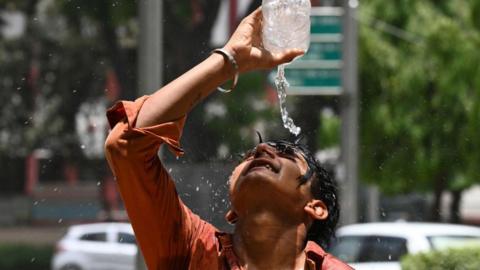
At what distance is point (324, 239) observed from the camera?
3.46m

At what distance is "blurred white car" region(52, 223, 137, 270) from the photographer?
1423 centimetres

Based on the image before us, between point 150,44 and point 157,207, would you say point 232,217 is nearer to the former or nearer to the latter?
point 157,207

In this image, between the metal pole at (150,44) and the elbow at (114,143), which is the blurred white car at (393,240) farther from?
the elbow at (114,143)

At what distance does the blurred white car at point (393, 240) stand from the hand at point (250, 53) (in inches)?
274

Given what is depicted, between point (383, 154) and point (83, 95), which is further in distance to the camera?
point (83, 95)

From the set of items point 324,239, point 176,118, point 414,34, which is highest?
point 176,118

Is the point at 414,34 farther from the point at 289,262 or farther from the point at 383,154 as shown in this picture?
the point at 289,262

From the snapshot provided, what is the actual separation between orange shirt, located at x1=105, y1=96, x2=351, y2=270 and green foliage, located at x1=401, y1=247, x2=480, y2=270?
16.2ft

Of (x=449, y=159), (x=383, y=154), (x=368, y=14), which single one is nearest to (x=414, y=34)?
(x=368, y=14)

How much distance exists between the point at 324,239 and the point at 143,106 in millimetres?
676

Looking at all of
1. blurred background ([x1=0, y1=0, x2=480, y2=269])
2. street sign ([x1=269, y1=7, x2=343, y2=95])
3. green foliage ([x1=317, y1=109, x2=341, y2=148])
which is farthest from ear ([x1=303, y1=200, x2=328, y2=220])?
green foliage ([x1=317, y1=109, x2=341, y2=148])

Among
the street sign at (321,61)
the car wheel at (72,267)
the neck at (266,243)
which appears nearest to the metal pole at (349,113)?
the street sign at (321,61)

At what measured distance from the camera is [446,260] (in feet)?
27.6

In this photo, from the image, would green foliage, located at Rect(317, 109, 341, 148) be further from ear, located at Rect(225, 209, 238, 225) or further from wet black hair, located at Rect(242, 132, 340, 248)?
ear, located at Rect(225, 209, 238, 225)
